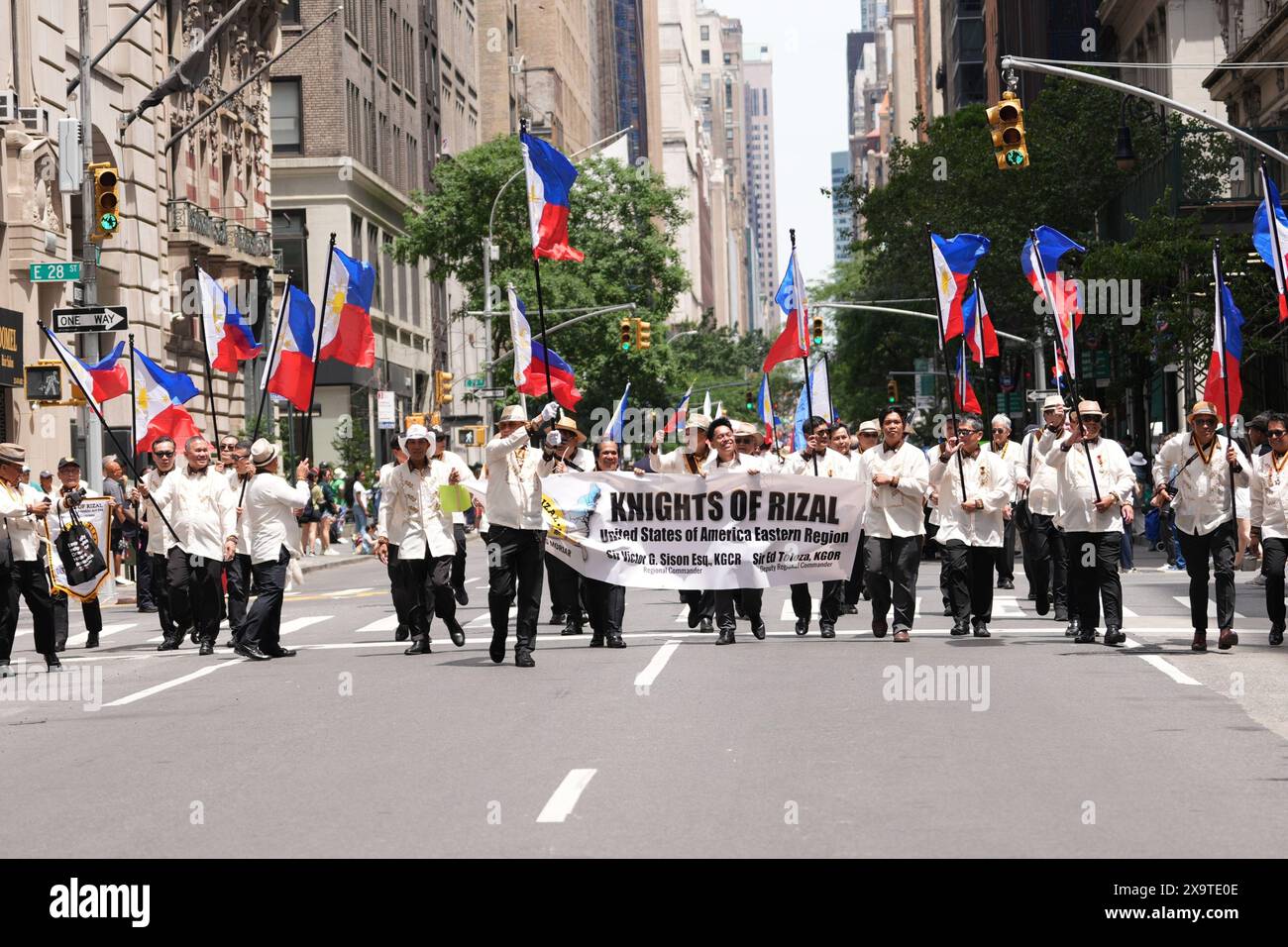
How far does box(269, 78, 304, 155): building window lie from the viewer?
60.9 metres

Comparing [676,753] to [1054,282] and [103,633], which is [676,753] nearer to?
[103,633]

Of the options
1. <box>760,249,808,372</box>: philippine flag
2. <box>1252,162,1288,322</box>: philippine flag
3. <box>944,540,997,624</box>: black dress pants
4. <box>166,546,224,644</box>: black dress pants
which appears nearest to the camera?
<box>944,540,997,624</box>: black dress pants

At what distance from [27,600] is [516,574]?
402cm

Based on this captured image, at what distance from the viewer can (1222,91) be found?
148 ft

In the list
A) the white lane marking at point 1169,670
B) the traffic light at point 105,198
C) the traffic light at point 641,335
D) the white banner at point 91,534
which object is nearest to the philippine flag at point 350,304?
the white banner at point 91,534

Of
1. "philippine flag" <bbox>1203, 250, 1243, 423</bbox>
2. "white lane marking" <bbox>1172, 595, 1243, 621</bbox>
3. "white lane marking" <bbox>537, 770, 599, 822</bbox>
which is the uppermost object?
"philippine flag" <bbox>1203, 250, 1243, 423</bbox>

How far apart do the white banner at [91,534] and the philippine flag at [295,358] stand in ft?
7.61

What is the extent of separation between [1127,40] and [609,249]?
16914 millimetres

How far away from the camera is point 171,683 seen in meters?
15.4

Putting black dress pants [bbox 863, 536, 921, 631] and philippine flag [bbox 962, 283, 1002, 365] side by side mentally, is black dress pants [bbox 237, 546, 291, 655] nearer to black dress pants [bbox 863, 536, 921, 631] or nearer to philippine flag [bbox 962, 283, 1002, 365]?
black dress pants [bbox 863, 536, 921, 631]

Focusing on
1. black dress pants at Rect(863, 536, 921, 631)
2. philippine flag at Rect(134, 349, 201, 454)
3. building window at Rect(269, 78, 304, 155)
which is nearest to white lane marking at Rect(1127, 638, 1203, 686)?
black dress pants at Rect(863, 536, 921, 631)

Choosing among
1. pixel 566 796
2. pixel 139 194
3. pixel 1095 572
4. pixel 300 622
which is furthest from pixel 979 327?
pixel 566 796

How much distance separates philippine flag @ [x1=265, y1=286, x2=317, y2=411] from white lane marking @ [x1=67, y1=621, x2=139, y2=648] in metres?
3.18
